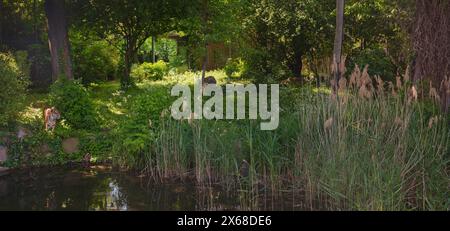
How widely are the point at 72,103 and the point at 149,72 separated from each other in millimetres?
9791

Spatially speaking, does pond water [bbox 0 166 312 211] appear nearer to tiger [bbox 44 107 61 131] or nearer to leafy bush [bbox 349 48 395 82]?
tiger [bbox 44 107 61 131]

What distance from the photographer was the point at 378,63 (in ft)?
40.9

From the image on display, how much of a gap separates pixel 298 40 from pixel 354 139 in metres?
10.2

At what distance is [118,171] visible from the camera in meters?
6.91

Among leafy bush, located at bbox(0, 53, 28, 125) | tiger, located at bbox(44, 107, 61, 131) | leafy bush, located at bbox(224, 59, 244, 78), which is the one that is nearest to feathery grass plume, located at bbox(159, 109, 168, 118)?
tiger, located at bbox(44, 107, 61, 131)

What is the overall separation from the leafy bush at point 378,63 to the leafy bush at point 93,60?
6829mm

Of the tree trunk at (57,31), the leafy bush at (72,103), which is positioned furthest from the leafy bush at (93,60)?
the leafy bush at (72,103)

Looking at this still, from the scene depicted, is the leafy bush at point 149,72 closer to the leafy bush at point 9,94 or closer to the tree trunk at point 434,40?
the leafy bush at point 9,94

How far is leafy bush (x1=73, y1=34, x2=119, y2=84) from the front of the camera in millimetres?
14172

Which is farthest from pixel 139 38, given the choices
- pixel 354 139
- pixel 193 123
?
pixel 354 139

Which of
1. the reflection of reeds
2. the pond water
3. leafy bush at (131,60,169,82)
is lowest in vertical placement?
the pond water

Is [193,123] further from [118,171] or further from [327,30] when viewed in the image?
[327,30]

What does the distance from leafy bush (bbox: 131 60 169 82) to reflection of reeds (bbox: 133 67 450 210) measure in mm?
10711

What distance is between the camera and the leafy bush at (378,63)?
1230 centimetres
